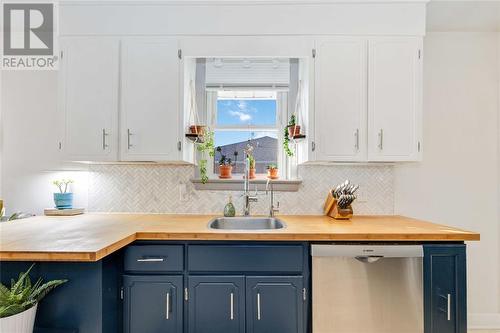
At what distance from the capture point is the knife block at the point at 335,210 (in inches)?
84.1

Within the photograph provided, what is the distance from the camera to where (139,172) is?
2.46m

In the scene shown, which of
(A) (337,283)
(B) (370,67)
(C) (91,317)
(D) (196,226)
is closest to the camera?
(C) (91,317)

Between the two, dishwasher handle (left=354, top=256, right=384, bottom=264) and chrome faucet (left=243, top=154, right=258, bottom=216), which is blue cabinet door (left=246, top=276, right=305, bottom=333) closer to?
dishwasher handle (left=354, top=256, right=384, bottom=264)

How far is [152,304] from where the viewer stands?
1.68 m

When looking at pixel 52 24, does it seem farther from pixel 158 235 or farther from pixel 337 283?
pixel 337 283

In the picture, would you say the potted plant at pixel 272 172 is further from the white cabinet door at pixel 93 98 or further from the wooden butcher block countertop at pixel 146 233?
the white cabinet door at pixel 93 98

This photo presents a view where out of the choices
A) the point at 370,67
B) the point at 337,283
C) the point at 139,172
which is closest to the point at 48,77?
the point at 139,172

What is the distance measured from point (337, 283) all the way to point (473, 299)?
167 centimetres

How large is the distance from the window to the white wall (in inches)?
44.8

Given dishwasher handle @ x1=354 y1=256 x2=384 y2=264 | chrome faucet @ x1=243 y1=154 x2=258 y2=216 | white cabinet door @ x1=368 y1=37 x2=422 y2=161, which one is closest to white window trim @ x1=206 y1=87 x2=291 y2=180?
chrome faucet @ x1=243 y1=154 x2=258 y2=216

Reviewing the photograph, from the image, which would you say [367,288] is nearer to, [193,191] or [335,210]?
[335,210]

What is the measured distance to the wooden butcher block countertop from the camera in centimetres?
131

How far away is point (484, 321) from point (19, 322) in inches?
130

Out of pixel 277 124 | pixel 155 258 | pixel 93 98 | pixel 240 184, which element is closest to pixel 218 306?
pixel 155 258
